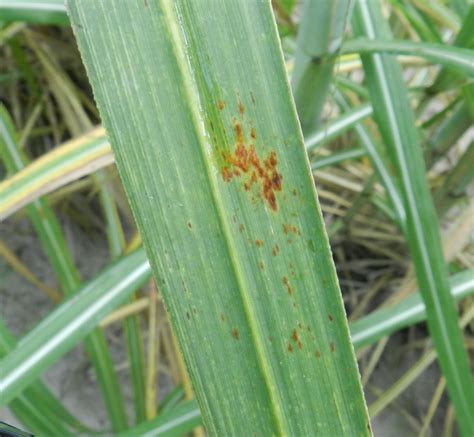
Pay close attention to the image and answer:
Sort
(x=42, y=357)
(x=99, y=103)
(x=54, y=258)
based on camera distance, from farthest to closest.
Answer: (x=54, y=258) < (x=42, y=357) < (x=99, y=103)

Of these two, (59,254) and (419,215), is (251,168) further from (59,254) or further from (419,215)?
(59,254)

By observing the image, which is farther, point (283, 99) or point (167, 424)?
point (167, 424)

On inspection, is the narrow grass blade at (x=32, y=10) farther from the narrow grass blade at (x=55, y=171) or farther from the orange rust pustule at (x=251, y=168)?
the orange rust pustule at (x=251, y=168)

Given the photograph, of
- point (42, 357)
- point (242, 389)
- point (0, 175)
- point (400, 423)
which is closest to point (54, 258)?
point (42, 357)

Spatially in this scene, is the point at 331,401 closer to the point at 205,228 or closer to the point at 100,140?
the point at 205,228

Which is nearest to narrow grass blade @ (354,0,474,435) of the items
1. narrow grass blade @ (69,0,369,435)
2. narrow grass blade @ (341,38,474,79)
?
narrow grass blade @ (341,38,474,79)

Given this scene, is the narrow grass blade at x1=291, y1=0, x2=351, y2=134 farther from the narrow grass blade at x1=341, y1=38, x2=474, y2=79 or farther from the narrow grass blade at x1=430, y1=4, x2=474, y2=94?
the narrow grass blade at x1=430, y1=4, x2=474, y2=94
